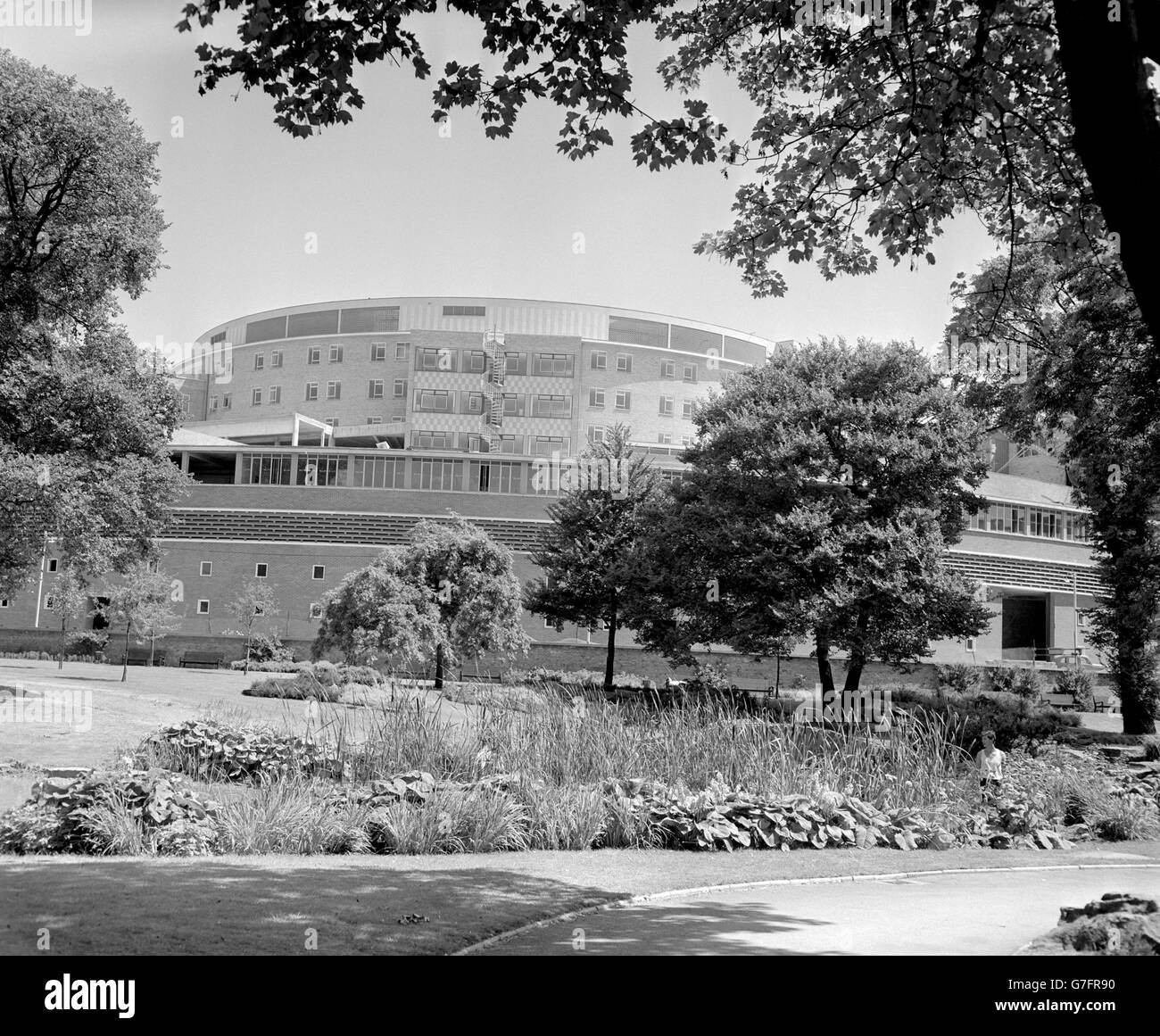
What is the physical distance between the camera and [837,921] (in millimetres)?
8617

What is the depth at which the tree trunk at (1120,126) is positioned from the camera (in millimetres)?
5715

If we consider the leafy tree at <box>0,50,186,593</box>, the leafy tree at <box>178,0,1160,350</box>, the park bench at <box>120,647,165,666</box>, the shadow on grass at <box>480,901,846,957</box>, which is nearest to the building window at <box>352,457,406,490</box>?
the park bench at <box>120,647,165,666</box>

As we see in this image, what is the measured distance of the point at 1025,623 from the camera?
7531 centimetres

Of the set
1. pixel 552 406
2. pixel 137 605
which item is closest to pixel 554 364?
pixel 552 406

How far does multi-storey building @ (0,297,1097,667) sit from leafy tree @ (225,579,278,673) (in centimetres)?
200

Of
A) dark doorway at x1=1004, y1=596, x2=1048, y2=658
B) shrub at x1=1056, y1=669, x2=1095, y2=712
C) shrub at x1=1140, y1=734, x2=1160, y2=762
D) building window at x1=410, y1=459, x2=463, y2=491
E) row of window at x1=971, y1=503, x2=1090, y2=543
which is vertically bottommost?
shrub at x1=1056, y1=669, x2=1095, y2=712

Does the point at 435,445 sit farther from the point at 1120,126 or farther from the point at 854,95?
the point at 1120,126

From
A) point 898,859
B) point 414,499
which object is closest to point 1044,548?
point 414,499

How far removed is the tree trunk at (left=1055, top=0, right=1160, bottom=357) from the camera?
225 inches

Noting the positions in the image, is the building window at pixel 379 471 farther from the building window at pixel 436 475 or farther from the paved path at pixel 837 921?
the paved path at pixel 837 921

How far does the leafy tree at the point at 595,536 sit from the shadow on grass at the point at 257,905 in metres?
37.6

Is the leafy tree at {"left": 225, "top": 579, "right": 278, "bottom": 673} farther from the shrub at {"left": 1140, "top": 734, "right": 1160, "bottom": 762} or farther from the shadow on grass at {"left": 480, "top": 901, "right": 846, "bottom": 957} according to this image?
the shadow on grass at {"left": 480, "top": 901, "right": 846, "bottom": 957}
